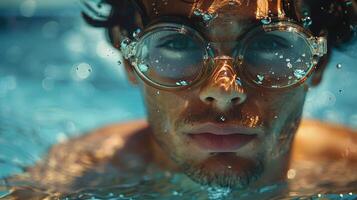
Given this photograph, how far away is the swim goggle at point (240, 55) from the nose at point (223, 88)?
17 millimetres

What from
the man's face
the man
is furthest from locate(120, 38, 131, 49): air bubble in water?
the man's face

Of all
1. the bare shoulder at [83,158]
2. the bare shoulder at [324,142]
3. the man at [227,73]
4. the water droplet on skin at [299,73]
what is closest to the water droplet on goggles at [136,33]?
the man at [227,73]

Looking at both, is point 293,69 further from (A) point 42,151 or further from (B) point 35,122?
(B) point 35,122

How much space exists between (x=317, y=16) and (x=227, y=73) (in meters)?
0.36

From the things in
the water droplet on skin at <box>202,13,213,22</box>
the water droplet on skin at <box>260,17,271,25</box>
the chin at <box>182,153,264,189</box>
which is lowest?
the chin at <box>182,153,264,189</box>

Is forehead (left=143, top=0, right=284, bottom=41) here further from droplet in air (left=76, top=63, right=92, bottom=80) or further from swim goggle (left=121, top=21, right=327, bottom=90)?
droplet in air (left=76, top=63, right=92, bottom=80)

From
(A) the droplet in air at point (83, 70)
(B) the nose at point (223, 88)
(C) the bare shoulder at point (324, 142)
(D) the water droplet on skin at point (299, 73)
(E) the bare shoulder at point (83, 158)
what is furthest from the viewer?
(A) the droplet in air at point (83, 70)

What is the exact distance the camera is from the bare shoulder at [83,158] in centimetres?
208

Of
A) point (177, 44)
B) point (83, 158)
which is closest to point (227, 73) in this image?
point (177, 44)

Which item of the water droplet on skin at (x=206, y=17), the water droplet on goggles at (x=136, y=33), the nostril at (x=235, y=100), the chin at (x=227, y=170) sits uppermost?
the water droplet on goggles at (x=136, y=33)

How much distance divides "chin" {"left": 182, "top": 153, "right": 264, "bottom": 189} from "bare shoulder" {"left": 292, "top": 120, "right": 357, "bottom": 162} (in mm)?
536

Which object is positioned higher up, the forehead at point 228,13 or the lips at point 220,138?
the forehead at point 228,13

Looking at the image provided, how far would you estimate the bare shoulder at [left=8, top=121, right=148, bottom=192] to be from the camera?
81.9 inches

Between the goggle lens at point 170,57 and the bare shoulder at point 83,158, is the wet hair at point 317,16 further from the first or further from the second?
the bare shoulder at point 83,158
